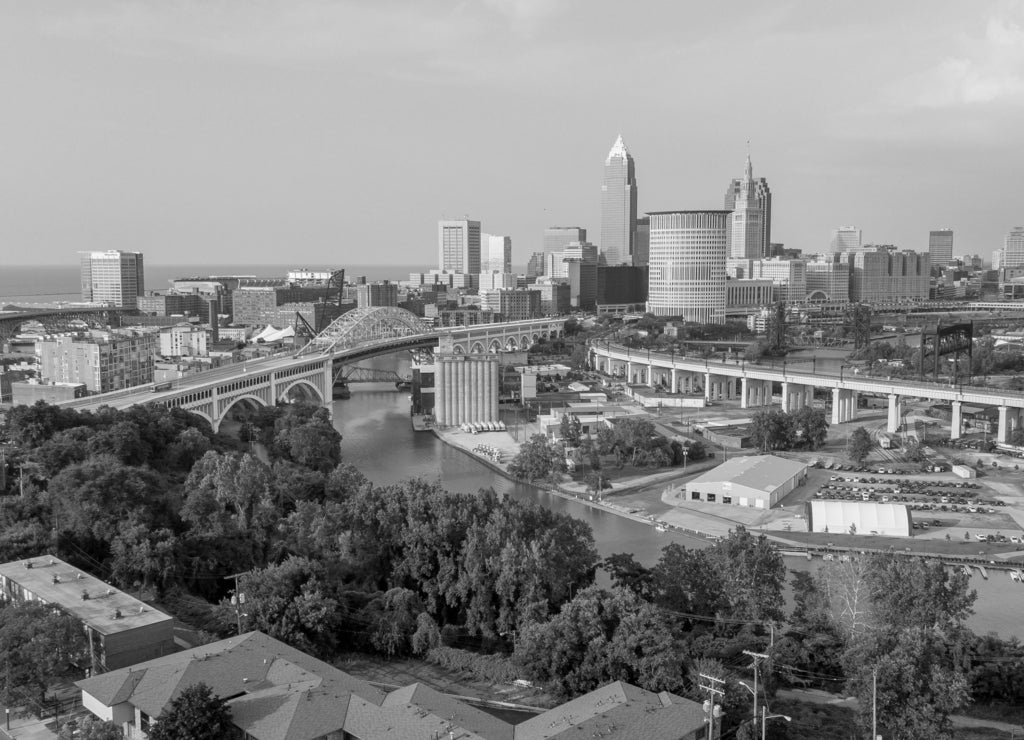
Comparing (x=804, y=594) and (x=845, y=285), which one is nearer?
(x=804, y=594)

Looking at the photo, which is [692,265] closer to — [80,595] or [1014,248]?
[80,595]

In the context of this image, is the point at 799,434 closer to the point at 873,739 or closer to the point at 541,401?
the point at 541,401

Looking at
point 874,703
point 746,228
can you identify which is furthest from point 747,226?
point 874,703

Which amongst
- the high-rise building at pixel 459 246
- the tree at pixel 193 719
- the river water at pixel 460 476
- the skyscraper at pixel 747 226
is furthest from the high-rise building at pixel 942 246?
the tree at pixel 193 719

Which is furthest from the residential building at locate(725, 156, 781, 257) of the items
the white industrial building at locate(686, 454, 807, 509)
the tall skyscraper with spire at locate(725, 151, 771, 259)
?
the white industrial building at locate(686, 454, 807, 509)

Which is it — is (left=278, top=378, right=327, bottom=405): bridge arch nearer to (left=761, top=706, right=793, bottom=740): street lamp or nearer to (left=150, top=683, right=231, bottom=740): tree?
(left=150, top=683, right=231, bottom=740): tree

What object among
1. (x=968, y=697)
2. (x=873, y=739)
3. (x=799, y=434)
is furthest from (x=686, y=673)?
(x=799, y=434)

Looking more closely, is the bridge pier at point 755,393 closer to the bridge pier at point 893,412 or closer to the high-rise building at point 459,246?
the bridge pier at point 893,412
